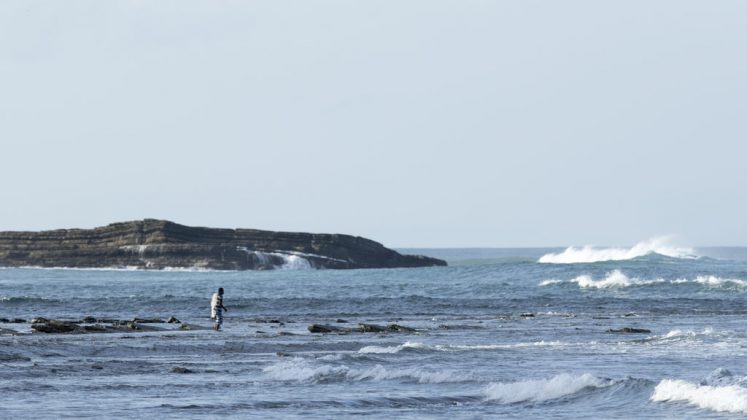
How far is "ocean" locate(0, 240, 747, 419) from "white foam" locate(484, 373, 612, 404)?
0.03m

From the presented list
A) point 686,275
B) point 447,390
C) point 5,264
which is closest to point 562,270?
point 686,275

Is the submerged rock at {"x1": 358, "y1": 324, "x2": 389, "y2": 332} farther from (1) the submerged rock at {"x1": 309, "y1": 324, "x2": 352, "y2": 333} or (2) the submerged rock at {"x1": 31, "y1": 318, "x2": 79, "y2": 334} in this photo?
(2) the submerged rock at {"x1": 31, "y1": 318, "x2": 79, "y2": 334}

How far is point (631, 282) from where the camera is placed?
69562 millimetres

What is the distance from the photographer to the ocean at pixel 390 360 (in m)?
18.8

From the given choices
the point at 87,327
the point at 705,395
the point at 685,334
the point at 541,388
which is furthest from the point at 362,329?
the point at 705,395

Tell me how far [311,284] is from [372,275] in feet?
46.3

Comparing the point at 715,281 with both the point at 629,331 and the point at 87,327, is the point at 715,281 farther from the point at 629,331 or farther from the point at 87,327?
the point at 87,327

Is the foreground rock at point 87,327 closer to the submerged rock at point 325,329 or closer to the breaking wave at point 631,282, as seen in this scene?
the submerged rock at point 325,329

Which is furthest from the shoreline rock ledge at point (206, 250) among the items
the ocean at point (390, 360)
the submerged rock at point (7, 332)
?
the submerged rock at point (7, 332)

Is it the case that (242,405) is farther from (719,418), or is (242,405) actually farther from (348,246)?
(348,246)

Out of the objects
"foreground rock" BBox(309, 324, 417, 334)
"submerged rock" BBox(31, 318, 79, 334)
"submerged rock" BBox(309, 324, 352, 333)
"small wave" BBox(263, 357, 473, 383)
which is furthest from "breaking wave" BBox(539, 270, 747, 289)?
"small wave" BBox(263, 357, 473, 383)

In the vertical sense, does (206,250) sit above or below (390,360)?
above

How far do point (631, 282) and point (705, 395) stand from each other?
51.6 meters

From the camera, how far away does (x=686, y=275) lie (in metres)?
72.7
